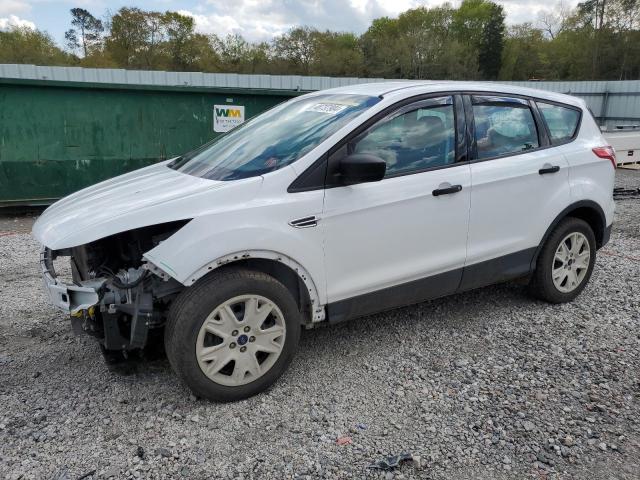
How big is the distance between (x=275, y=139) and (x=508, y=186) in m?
1.71

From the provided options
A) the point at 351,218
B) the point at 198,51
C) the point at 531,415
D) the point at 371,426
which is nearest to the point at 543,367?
the point at 531,415

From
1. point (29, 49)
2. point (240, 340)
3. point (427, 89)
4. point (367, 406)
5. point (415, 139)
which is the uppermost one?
point (29, 49)

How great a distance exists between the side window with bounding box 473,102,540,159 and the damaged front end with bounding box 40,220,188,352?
7.28 ft

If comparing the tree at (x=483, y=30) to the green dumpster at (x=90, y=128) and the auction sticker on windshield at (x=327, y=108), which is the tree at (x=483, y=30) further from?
the auction sticker on windshield at (x=327, y=108)

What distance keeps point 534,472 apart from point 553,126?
274cm

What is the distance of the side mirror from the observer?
9.80 feet

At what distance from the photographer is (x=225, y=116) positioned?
912cm

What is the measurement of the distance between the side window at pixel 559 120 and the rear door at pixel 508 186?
0.33 feet

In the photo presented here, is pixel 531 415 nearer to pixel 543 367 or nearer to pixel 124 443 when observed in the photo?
pixel 543 367

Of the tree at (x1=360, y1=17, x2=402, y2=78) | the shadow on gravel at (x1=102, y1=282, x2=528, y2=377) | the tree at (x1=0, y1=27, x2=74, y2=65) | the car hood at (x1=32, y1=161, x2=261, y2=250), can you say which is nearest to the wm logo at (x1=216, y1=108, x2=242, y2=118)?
the shadow on gravel at (x1=102, y1=282, x2=528, y2=377)

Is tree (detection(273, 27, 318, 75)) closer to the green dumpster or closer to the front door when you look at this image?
the green dumpster

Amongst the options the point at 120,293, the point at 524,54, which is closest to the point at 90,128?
the point at 120,293

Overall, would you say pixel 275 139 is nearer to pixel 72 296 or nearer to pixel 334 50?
pixel 72 296

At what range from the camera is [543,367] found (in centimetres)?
346
